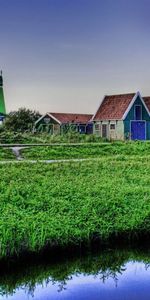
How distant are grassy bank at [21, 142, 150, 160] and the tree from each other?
15.0 metres

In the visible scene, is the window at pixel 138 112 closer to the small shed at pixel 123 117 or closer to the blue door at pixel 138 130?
the small shed at pixel 123 117

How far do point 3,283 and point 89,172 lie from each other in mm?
6582

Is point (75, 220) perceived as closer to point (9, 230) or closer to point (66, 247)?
point (66, 247)

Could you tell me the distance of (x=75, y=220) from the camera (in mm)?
8016

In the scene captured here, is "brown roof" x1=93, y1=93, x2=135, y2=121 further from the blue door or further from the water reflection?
the water reflection

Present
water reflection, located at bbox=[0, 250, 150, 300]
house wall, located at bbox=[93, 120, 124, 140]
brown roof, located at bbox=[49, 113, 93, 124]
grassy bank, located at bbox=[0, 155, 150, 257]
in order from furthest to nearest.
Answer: brown roof, located at bbox=[49, 113, 93, 124], house wall, located at bbox=[93, 120, 124, 140], grassy bank, located at bbox=[0, 155, 150, 257], water reflection, located at bbox=[0, 250, 150, 300]

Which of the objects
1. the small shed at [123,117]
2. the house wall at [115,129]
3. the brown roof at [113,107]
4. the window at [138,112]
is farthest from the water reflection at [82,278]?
the window at [138,112]

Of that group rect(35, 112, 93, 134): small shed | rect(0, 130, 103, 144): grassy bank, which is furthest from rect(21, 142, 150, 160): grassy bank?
rect(35, 112, 93, 134): small shed

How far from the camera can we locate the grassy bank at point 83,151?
18.3 metres

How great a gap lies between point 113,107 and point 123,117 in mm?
1732

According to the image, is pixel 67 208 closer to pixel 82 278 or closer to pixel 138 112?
pixel 82 278

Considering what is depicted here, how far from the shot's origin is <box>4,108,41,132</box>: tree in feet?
118

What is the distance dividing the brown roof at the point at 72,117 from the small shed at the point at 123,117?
170 centimetres

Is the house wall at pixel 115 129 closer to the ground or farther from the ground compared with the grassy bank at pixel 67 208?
farther from the ground
